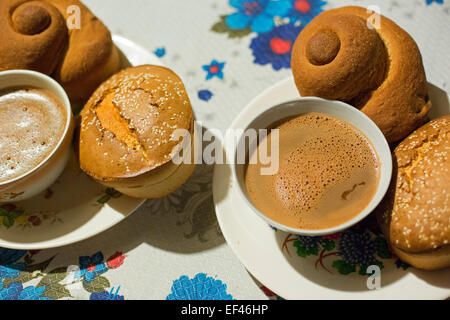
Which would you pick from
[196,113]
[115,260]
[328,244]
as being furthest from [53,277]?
[328,244]

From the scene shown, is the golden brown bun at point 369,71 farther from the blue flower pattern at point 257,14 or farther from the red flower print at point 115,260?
the red flower print at point 115,260

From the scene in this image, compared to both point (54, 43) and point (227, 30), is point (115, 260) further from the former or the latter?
point (227, 30)

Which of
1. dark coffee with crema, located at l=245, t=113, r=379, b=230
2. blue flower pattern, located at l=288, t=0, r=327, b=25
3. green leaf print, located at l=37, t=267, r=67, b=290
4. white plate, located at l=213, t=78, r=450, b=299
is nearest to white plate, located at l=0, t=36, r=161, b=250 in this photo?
green leaf print, located at l=37, t=267, r=67, b=290

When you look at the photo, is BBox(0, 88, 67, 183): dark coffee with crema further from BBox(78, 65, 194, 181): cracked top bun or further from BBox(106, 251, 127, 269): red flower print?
BBox(106, 251, 127, 269): red flower print
